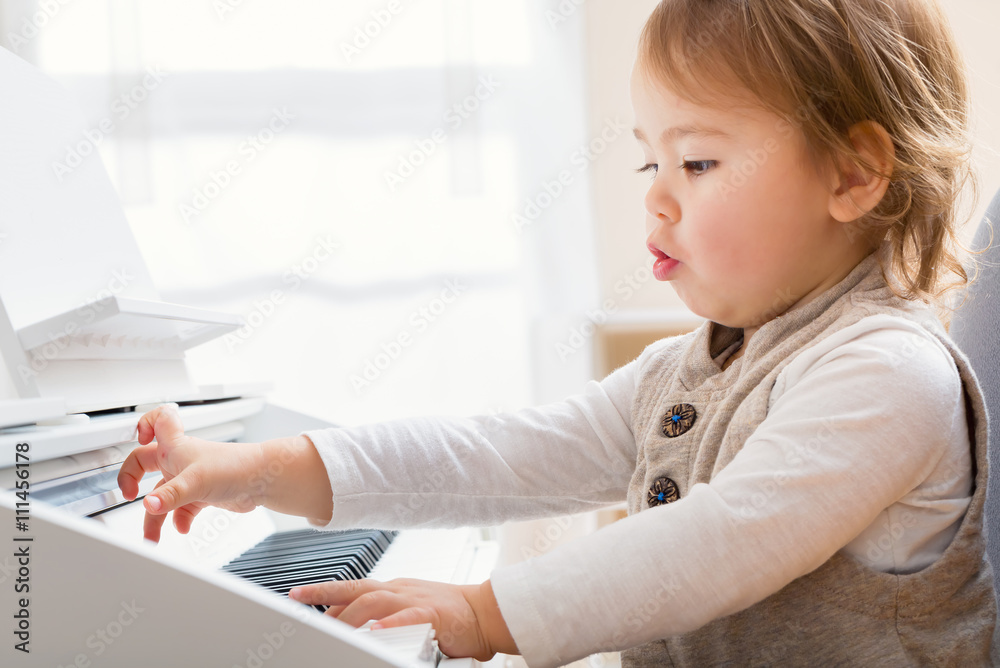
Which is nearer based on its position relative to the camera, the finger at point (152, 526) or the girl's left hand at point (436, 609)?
the girl's left hand at point (436, 609)

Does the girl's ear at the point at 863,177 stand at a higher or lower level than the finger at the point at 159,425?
higher

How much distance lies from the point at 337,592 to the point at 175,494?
0.18 m


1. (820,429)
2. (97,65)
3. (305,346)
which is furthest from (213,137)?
(820,429)

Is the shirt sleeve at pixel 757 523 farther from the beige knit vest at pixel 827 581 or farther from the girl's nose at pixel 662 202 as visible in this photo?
the girl's nose at pixel 662 202

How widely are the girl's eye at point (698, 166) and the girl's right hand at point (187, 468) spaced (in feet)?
1.53

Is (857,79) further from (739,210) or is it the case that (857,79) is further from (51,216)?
(51,216)

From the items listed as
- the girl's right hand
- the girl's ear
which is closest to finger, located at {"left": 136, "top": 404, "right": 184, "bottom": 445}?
the girl's right hand

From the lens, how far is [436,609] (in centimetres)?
54

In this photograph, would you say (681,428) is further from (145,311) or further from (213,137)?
(213,137)

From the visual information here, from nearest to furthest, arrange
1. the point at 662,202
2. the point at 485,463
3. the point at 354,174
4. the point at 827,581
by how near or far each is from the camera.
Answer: the point at 827,581 → the point at 662,202 → the point at 485,463 → the point at 354,174

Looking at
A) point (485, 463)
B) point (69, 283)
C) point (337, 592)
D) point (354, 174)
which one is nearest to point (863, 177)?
point (485, 463)

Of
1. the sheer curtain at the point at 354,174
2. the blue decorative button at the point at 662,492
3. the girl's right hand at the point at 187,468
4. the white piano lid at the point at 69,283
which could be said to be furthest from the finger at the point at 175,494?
the sheer curtain at the point at 354,174

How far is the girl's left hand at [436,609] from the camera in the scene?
52 centimetres

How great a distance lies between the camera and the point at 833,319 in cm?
69
